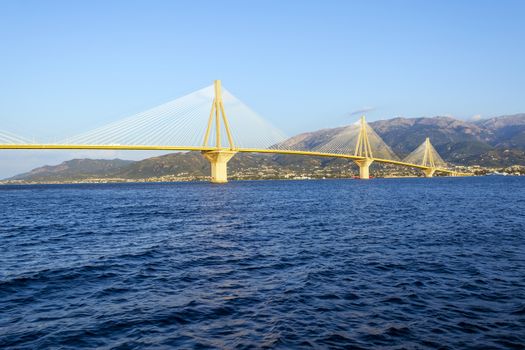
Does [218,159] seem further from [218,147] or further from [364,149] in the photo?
[364,149]

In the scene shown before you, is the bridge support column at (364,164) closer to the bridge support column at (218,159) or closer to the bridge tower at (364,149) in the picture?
the bridge tower at (364,149)

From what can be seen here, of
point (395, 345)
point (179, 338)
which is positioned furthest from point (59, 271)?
point (395, 345)

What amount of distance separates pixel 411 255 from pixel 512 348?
32.7ft

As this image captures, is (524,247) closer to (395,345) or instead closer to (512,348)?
(512,348)

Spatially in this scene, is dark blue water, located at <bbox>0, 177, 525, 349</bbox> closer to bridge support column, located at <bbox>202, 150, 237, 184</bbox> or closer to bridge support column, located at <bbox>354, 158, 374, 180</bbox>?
bridge support column, located at <bbox>202, 150, 237, 184</bbox>

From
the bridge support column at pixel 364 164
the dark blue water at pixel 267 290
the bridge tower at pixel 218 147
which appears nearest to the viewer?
the dark blue water at pixel 267 290

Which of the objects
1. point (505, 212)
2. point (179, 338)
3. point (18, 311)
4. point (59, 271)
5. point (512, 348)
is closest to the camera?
point (512, 348)

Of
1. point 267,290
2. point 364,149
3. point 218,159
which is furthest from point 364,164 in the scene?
point 267,290

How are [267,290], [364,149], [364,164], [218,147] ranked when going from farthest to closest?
1. [364,149]
2. [364,164]
3. [218,147]
4. [267,290]

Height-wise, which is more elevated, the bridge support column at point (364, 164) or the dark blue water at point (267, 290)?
the bridge support column at point (364, 164)

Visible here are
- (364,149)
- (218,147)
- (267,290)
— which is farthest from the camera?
(364,149)

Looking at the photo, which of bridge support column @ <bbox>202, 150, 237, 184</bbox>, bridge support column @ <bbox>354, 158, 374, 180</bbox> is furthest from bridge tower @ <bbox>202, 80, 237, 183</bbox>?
bridge support column @ <bbox>354, 158, 374, 180</bbox>

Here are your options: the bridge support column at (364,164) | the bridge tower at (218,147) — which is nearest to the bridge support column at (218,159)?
the bridge tower at (218,147)

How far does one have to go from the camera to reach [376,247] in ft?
69.4
